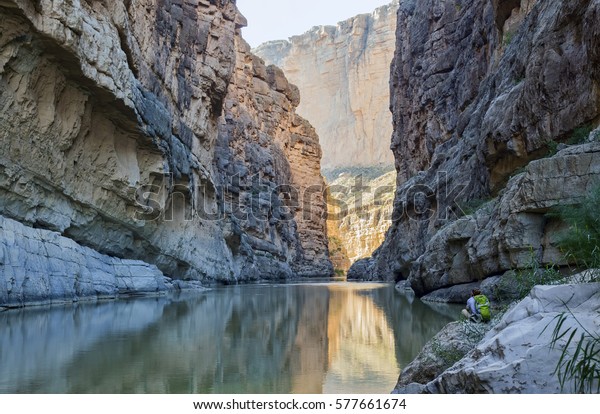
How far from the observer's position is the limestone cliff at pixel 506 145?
11.8 meters

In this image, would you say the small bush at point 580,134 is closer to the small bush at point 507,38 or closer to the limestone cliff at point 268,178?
the small bush at point 507,38

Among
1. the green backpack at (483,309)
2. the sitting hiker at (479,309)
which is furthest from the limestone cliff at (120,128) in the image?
the green backpack at (483,309)

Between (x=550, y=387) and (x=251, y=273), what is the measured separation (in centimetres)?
3989

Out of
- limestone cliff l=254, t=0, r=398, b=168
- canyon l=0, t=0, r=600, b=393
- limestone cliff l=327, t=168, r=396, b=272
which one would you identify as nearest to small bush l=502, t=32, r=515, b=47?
canyon l=0, t=0, r=600, b=393

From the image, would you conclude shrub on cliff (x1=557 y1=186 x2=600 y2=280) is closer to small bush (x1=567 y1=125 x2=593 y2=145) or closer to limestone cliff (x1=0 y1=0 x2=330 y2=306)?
small bush (x1=567 y1=125 x2=593 y2=145)

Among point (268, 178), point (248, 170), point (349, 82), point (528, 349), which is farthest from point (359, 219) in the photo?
point (528, 349)

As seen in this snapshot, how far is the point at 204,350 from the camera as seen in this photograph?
884 cm

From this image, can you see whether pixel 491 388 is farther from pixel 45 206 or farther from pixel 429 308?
pixel 45 206

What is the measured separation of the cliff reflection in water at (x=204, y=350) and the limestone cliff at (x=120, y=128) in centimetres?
389

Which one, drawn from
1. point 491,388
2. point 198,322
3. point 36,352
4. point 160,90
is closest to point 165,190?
point 160,90

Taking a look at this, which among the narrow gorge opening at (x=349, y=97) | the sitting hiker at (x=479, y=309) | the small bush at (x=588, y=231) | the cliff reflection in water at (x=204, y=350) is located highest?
the narrow gorge opening at (x=349, y=97)

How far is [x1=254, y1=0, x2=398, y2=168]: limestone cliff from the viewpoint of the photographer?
459 ft

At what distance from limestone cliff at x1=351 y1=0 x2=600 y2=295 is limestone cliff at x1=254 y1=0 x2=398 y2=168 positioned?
102163mm

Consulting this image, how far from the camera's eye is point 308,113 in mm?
161750
